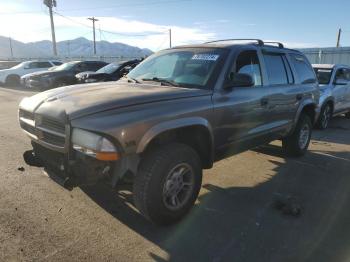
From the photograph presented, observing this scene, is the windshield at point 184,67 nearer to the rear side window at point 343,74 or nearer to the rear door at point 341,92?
the rear door at point 341,92

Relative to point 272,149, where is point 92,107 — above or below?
above

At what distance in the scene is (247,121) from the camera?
15.1 ft

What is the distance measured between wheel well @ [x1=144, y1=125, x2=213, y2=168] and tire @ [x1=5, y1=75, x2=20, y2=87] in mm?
21427

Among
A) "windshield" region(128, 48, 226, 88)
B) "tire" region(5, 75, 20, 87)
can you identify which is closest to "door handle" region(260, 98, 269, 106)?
"windshield" region(128, 48, 226, 88)

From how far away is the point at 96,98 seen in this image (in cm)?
356

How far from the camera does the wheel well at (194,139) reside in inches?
141

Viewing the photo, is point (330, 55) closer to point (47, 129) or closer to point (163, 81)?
point (163, 81)

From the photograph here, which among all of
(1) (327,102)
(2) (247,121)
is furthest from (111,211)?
(1) (327,102)

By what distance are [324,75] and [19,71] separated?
19.1 meters

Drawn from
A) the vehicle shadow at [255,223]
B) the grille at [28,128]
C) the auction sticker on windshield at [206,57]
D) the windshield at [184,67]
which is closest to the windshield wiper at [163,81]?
the windshield at [184,67]

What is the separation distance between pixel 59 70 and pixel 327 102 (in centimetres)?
1348

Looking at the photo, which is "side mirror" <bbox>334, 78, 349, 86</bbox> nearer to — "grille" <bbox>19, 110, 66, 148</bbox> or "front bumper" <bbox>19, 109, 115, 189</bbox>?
"front bumper" <bbox>19, 109, 115, 189</bbox>

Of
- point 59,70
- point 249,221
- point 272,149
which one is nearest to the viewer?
point 249,221

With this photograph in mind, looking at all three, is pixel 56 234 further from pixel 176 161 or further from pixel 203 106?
pixel 203 106
